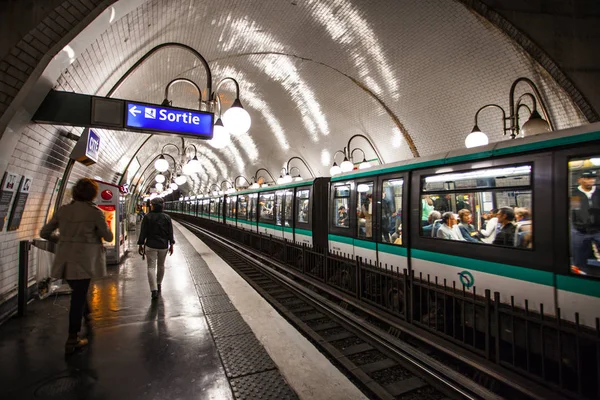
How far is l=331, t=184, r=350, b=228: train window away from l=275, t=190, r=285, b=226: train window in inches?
163

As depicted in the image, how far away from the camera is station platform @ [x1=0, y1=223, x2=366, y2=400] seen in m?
2.74

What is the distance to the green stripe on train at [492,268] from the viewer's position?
367 centimetres

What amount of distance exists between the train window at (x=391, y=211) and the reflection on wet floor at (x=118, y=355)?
3.74 metres

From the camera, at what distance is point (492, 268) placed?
4.21 meters

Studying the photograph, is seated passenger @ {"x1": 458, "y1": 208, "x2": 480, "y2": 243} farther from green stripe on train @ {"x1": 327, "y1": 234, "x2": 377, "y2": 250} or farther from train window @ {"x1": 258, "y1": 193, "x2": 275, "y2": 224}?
train window @ {"x1": 258, "y1": 193, "x2": 275, "y2": 224}

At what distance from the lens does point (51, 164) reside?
555cm

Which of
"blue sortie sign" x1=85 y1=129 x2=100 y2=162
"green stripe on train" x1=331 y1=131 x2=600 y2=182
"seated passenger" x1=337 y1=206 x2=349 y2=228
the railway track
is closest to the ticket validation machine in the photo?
"blue sortie sign" x1=85 y1=129 x2=100 y2=162

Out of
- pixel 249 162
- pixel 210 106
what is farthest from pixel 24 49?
pixel 249 162

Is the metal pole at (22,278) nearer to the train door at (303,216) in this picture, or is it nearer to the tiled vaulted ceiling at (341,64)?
the tiled vaulted ceiling at (341,64)

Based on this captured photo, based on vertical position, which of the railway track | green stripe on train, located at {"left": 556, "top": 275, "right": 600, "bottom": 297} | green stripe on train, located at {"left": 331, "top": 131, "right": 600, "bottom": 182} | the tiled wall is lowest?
the railway track

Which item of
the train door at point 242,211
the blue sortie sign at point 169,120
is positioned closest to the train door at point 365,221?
the blue sortie sign at point 169,120

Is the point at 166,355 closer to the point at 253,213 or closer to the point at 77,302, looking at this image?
the point at 77,302

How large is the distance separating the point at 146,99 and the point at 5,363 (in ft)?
28.5

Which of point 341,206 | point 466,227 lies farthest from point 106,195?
point 466,227
